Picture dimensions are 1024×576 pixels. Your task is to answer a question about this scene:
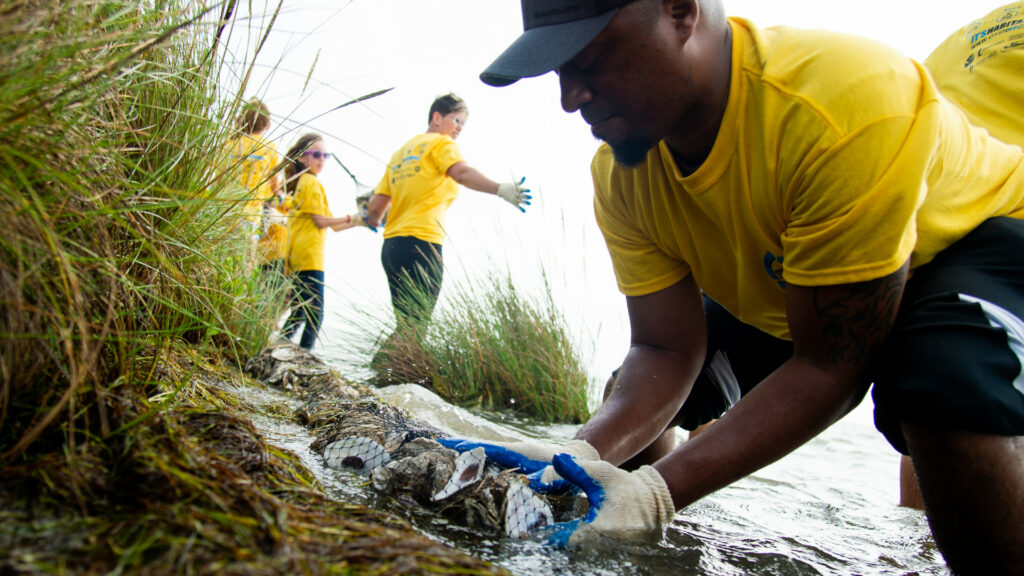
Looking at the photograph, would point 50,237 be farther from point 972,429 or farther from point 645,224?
point 972,429

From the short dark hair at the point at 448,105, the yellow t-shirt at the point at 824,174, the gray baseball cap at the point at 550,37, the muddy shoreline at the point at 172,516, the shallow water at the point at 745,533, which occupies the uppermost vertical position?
the short dark hair at the point at 448,105

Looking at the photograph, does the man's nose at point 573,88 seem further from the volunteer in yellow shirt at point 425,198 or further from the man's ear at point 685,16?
the volunteer in yellow shirt at point 425,198

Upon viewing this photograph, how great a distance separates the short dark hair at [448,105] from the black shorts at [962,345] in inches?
166

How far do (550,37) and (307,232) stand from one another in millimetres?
4709

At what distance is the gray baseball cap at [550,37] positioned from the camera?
1.53 m

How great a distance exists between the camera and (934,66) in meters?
2.23

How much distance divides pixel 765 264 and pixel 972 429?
662 mm

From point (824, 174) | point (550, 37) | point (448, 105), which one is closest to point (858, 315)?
point (824, 174)

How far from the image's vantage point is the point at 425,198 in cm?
507

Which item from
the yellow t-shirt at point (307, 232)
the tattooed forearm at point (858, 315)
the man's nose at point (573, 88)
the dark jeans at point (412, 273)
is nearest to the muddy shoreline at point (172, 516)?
the tattooed forearm at point (858, 315)

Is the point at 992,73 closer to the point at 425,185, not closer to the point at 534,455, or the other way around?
the point at 534,455

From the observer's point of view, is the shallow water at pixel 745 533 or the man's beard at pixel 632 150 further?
the man's beard at pixel 632 150

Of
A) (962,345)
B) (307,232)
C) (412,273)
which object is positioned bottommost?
(412,273)

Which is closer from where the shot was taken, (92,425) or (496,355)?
(92,425)
